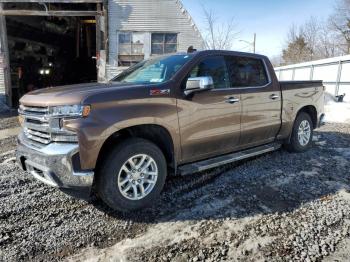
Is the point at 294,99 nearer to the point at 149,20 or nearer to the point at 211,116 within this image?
the point at 211,116

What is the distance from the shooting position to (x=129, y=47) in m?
15.1

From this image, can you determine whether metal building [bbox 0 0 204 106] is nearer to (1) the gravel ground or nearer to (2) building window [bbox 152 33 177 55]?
(2) building window [bbox 152 33 177 55]

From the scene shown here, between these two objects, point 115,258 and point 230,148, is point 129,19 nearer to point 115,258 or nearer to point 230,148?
point 230,148

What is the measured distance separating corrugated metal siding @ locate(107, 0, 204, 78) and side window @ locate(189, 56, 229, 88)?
10840 mm

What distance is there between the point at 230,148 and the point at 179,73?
57.5 inches

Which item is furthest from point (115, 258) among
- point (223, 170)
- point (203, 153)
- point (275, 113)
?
point (275, 113)

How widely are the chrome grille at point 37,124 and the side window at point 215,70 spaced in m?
2.00

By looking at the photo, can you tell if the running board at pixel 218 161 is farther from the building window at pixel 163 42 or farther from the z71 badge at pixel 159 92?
the building window at pixel 163 42

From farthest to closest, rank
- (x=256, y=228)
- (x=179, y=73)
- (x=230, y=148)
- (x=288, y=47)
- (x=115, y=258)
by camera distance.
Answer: (x=288, y=47) → (x=230, y=148) → (x=179, y=73) → (x=256, y=228) → (x=115, y=258)

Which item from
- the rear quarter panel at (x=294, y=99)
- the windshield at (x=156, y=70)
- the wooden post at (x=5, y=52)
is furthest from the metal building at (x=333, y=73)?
the wooden post at (x=5, y=52)

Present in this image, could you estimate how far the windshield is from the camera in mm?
4059

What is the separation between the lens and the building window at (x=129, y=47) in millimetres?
15023

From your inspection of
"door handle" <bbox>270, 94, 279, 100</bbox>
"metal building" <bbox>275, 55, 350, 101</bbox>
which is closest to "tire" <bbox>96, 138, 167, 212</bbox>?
"door handle" <bbox>270, 94, 279, 100</bbox>

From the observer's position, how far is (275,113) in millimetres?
5270
